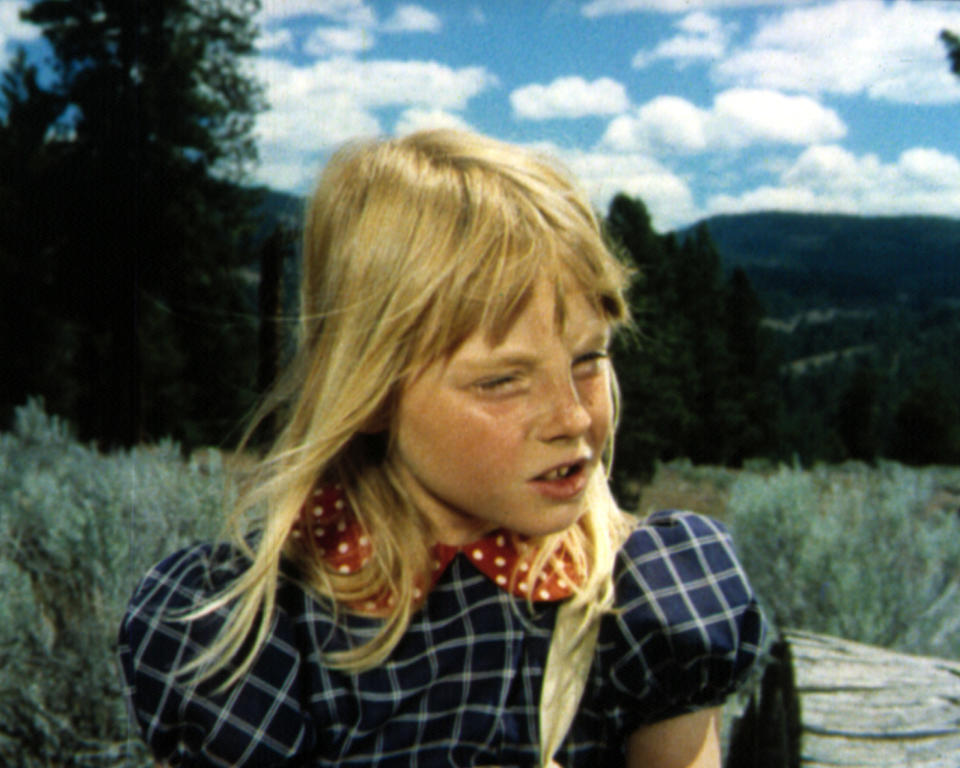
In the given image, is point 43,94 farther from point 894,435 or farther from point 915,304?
point 915,304

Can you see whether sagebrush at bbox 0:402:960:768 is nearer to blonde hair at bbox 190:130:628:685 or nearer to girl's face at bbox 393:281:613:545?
blonde hair at bbox 190:130:628:685

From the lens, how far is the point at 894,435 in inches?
1775

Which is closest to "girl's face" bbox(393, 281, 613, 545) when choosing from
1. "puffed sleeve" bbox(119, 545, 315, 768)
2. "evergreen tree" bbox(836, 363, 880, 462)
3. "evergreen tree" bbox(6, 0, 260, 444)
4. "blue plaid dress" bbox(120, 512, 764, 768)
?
"blue plaid dress" bbox(120, 512, 764, 768)

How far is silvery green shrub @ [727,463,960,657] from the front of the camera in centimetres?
361

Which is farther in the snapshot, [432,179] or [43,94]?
[43,94]

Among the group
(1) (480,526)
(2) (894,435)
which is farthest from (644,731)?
(2) (894,435)

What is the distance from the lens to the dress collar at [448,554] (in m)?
1.18

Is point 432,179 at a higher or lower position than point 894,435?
higher

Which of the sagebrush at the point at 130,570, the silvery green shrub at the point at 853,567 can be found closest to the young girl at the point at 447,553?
the sagebrush at the point at 130,570

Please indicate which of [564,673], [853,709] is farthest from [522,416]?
[853,709]

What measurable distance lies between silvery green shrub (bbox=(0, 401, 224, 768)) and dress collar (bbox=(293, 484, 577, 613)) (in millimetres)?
1522

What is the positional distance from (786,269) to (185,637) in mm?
128910

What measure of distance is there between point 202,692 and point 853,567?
10.0ft

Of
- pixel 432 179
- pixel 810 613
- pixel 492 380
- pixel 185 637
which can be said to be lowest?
pixel 810 613
